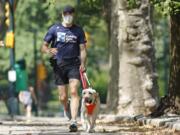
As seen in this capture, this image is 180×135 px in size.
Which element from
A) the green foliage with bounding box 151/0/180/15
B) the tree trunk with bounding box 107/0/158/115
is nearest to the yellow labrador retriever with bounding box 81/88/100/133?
the green foliage with bounding box 151/0/180/15

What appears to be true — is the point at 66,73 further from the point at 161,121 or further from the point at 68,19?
the point at 161,121

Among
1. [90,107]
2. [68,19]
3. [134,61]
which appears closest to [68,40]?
[68,19]

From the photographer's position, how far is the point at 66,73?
13930 millimetres

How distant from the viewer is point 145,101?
20.1m

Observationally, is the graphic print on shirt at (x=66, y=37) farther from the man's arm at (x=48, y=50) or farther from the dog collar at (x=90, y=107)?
the dog collar at (x=90, y=107)

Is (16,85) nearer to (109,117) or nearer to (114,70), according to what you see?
(114,70)

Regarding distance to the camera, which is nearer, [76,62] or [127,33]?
[76,62]

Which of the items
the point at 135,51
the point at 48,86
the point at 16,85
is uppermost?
the point at 135,51

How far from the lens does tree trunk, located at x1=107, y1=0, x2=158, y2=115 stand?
19.9 m

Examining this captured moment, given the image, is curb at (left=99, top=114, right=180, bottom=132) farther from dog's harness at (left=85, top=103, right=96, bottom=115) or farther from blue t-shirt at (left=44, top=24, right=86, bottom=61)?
blue t-shirt at (left=44, top=24, right=86, bottom=61)

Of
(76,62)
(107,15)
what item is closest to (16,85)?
(107,15)

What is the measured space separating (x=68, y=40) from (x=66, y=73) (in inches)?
23.2

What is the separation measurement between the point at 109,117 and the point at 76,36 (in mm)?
5401

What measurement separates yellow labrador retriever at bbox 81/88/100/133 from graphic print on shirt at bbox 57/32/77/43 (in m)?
1.30
